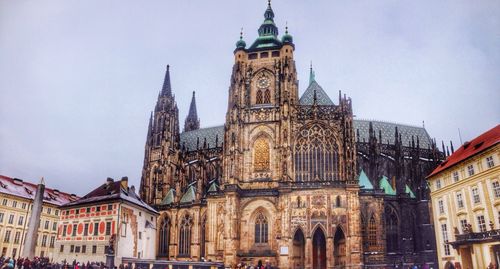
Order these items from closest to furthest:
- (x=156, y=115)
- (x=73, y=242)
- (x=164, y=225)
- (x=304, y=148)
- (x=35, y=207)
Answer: (x=35, y=207)
(x=73, y=242)
(x=304, y=148)
(x=164, y=225)
(x=156, y=115)

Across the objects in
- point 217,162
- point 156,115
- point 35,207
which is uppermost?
point 156,115

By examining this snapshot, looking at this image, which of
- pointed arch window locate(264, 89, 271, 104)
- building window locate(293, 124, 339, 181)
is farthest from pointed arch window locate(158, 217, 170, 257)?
pointed arch window locate(264, 89, 271, 104)

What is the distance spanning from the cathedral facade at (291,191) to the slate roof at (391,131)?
807cm

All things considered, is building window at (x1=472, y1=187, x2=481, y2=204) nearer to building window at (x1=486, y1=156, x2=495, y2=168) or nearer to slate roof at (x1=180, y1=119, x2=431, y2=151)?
building window at (x1=486, y1=156, x2=495, y2=168)

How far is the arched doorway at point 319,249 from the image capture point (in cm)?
5175

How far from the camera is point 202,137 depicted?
87562mm

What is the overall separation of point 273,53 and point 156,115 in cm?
3173

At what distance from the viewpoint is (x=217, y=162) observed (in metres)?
74.3

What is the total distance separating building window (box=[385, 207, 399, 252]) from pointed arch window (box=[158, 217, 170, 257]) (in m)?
33.0

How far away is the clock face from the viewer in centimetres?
6222

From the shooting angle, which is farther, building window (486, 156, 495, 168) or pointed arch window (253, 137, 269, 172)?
pointed arch window (253, 137, 269, 172)

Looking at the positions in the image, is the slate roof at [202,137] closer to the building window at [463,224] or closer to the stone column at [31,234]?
the stone column at [31,234]

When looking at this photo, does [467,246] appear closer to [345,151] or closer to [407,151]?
[345,151]

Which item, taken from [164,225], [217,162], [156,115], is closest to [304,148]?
[217,162]
